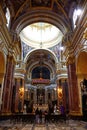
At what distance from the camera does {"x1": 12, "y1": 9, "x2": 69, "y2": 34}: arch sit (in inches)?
449

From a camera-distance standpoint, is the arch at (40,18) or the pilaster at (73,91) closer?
the pilaster at (73,91)

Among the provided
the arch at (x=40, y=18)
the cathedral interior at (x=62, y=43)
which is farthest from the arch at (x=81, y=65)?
the arch at (x=40, y=18)

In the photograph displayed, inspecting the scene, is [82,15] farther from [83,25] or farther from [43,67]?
[43,67]

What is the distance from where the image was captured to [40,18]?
12.2 m

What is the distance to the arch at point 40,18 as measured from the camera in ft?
37.4

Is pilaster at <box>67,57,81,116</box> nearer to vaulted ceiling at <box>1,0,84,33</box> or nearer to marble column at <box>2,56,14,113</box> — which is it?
vaulted ceiling at <box>1,0,84,33</box>

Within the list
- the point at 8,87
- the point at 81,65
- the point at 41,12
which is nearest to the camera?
the point at 8,87

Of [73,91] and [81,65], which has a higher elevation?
[81,65]

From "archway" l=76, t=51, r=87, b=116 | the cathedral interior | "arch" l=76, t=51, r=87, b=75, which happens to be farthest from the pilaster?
"arch" l=76, t=51, r=87, b=75

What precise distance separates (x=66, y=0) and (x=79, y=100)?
7.69 m

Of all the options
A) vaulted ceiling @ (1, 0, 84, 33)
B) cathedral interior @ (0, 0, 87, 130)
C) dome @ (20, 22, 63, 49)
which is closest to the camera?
cathedral interior @ (0, 0, 87, 130)

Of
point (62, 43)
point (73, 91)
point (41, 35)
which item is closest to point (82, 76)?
point (73, 91)

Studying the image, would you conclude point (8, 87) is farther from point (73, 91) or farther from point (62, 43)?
point (62, 43)

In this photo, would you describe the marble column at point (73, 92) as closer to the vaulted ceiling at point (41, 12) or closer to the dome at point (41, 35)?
the vaulted ceiling at point (41, 12)
